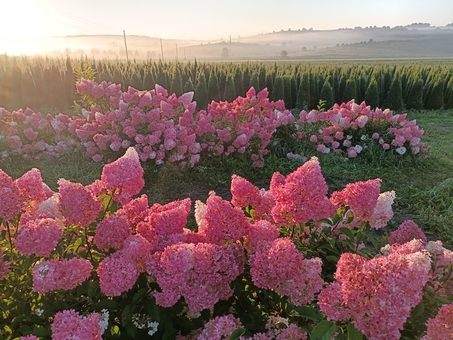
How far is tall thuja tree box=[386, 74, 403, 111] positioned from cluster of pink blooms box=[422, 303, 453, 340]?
13107mm

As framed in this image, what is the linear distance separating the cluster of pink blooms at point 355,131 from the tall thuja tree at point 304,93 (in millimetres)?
6324

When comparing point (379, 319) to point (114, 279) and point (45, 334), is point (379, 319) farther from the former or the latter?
point (45, 334)

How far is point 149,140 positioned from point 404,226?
3.56 metres

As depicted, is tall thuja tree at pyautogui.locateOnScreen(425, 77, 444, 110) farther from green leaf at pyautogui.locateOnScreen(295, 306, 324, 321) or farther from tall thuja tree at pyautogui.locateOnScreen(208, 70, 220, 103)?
green leaf at pyautogui.locateOnScreen(295, 306, 324, 321)

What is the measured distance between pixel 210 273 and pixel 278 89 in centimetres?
1221

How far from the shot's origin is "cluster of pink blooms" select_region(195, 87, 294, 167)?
5062 mm

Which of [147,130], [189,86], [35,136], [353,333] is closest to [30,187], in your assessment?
[353,333]

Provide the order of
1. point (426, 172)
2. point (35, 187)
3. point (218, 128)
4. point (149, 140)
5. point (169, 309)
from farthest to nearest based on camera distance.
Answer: point (426, 172) < point (218, 128) < point (149, 140) < point (35, 187) < point (169, 309)

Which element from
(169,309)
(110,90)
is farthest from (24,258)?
(110,90)

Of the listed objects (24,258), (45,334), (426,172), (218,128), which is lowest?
(426,172)

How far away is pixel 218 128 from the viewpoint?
5418 mm

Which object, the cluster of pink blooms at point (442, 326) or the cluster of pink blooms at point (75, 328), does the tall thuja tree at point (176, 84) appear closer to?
the cluster of pink blooms at point (75, 328)

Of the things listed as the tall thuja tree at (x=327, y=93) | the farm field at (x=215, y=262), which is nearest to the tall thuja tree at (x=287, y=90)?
the tall thuja tree at (x=327, y=93)

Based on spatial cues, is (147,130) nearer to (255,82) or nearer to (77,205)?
(77,205)
